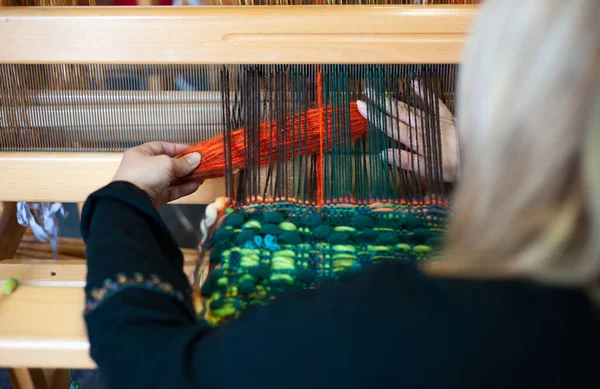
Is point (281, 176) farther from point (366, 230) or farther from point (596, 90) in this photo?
point (596, 90)

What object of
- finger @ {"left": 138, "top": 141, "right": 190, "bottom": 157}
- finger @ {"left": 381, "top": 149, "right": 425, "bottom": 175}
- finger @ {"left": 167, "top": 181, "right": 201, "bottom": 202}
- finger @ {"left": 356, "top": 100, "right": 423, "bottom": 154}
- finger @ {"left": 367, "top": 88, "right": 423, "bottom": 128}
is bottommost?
finger @ {"left": 167, "top": 181, "right": 201, "bottom": 202}

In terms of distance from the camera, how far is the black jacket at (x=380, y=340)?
0.46 m

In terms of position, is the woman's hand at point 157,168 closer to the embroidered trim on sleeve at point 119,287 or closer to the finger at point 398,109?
the embroidered trim on sleeve at point 119,287

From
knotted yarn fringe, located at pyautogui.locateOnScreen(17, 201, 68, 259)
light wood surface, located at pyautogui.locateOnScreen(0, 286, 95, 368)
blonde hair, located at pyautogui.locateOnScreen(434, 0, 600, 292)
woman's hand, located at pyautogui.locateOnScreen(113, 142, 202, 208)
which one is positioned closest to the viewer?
blonde hair, located at pyautogui.locateOnScreen(434, 0, 600, 292)

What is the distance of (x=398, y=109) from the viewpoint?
96 cm

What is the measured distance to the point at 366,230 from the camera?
0.76m

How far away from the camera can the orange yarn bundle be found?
35.9 inches

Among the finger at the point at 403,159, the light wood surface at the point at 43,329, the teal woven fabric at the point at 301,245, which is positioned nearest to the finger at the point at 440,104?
the finger at the point at 403,159

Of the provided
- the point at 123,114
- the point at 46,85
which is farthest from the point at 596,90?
the point at 46,85

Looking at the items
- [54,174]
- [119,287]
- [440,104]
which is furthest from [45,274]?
[440,104]

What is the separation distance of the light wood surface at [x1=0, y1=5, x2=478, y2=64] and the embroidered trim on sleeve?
0.43m

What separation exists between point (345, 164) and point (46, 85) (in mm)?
596

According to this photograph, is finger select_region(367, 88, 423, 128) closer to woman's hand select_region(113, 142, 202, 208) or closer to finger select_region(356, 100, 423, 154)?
finger select_region(356, 100, 423, 154)

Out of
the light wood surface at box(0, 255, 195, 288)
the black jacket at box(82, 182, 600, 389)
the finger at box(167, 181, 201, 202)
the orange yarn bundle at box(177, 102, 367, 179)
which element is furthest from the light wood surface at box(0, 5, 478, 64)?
the black jacket at box(82, 182, 600, 389)
